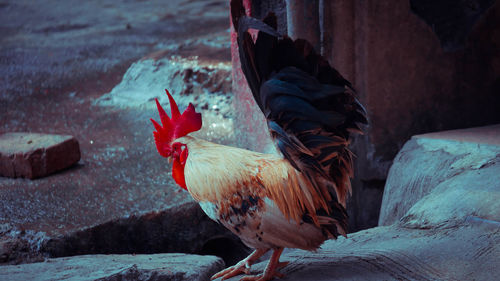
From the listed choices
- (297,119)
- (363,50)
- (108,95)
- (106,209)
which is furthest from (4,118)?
(297,119)

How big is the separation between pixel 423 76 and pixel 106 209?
2.54 m

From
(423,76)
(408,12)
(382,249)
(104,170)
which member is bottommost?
(104,170)

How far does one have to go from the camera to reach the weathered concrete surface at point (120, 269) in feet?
7.24

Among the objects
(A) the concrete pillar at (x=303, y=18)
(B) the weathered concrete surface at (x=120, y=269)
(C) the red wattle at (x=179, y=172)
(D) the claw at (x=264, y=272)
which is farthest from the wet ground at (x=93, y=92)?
(A) the concrete pillar at (x=303, y=18)

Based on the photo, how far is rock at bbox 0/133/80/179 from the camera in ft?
13.4

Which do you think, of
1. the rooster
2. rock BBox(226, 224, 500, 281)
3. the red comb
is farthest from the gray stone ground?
the red comb

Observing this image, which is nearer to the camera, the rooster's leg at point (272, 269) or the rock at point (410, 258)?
the rock at point (410, 258)

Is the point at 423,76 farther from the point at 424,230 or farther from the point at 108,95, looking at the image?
the point at 108,95

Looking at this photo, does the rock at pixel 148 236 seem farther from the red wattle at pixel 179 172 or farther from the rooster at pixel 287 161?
the rooster at pixel 287 161

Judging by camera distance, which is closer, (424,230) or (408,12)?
(424,230)

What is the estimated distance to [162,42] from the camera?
8812 millimetres

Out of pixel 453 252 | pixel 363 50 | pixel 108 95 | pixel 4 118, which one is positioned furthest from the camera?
pixel 108 95

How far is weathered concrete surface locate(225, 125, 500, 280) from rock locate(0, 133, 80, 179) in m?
2.51

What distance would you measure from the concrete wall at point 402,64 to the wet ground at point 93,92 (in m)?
1.48
